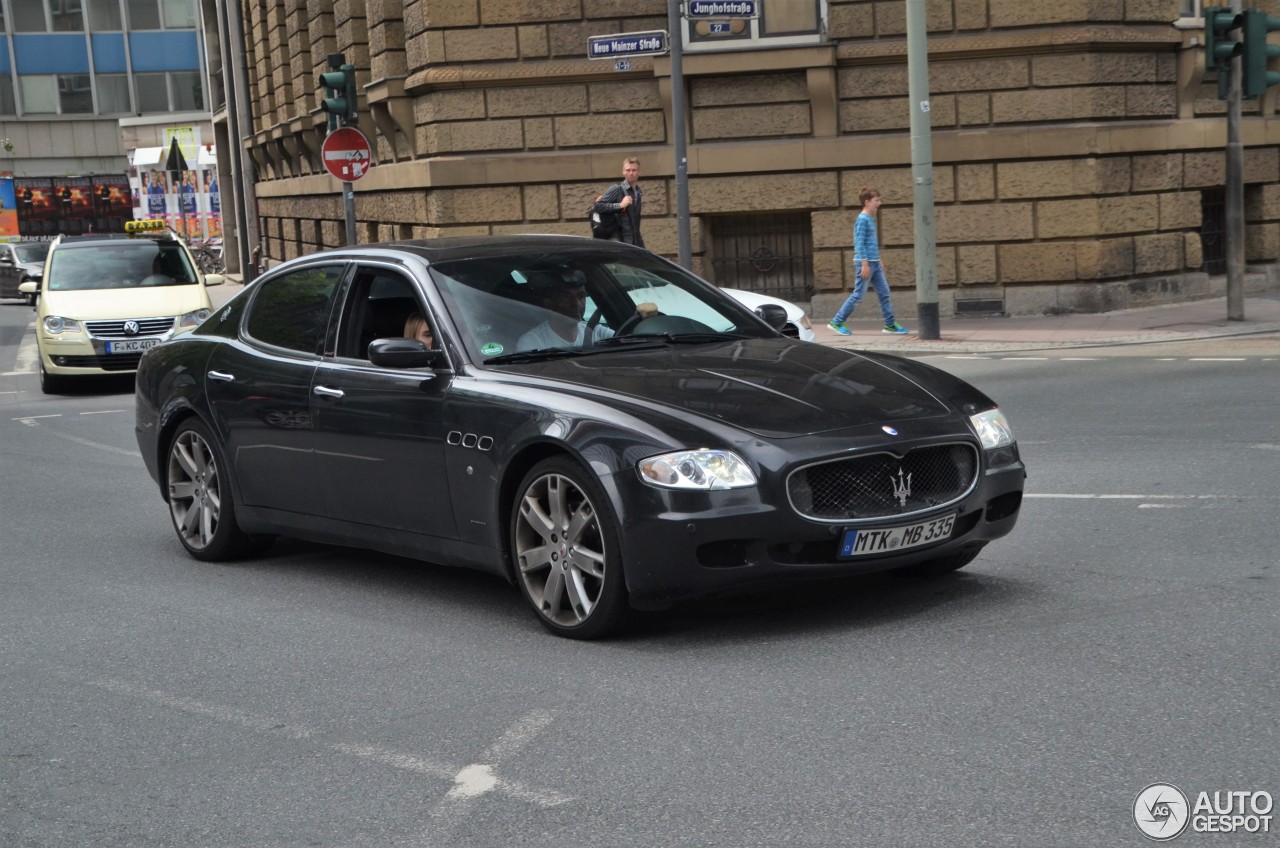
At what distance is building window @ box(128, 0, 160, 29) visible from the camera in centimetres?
8000

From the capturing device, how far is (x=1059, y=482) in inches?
369

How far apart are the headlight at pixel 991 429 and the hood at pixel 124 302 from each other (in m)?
13.4

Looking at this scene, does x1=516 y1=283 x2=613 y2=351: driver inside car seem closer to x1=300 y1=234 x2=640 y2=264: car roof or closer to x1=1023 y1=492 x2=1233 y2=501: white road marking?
x1=300 y1=234 x2=640 y2=264: car roof

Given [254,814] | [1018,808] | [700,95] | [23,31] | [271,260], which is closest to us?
[1018,808]

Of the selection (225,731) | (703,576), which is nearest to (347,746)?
(225,731)

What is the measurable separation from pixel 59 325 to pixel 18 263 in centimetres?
2663

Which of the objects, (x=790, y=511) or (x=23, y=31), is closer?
(x=790, y=511)

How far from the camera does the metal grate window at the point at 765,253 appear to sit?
22.6 meters

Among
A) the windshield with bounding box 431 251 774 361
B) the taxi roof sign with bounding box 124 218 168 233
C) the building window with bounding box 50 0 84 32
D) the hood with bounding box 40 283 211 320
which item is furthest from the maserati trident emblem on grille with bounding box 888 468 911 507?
the building window with bounding box 50 0 84 32

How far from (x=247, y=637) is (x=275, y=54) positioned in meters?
34.3

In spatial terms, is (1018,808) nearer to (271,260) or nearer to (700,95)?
(700,95)

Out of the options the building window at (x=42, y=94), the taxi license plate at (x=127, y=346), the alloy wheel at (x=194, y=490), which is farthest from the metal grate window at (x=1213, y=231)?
the building window at (x=42, y=94)

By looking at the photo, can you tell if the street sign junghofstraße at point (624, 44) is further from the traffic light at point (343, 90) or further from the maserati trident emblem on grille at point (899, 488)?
the maserati trident emblem on grille at point (899, 488)

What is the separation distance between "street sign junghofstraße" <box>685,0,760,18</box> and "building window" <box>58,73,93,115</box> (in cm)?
6755
